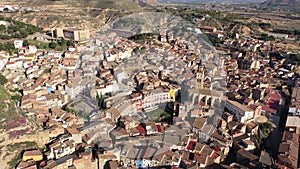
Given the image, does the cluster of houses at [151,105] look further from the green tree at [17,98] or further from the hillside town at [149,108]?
the green tree at [17,98]

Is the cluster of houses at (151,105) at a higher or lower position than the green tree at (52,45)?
lower

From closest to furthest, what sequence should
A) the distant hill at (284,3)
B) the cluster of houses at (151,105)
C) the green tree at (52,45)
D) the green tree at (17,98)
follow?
the cluster of houses at (151,105), the green tree at (17,98), the green tree at (52,45), the distant hill at (284,3)

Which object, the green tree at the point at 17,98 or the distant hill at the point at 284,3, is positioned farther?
the distant hill at the point at 284,3

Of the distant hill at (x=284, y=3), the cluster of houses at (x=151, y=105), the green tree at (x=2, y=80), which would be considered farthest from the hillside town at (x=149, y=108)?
the distant hill at (x=284, y=3)

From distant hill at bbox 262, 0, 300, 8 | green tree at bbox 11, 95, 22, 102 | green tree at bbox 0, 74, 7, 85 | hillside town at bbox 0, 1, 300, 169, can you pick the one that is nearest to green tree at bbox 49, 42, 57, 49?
hillside town at bbox 0, 1, 300, 169

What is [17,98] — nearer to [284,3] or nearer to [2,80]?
[2,80]

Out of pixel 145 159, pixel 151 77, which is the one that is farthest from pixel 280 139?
pixel 151 77

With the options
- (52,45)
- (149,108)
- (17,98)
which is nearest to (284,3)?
(52,45)

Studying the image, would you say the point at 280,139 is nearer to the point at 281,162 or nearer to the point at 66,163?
the point at 281,162
